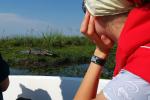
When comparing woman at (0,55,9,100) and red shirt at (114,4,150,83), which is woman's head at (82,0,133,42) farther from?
woman at (0,55,9,100)

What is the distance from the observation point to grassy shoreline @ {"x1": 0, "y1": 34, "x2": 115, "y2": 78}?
10500mm

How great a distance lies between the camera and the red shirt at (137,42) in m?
0.98

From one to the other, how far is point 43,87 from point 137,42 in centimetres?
209

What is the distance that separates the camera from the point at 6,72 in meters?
2.39

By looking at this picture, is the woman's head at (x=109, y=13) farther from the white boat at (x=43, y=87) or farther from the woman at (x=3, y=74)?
the white boat at (x=43, y=87)

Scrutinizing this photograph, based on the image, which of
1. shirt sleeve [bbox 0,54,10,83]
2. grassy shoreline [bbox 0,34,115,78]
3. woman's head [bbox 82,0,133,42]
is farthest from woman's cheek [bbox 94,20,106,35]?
grassy shoreline [bbox 0,34,115,78]

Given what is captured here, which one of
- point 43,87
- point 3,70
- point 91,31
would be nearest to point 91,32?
point 91,31

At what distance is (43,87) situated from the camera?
3025 millimetres

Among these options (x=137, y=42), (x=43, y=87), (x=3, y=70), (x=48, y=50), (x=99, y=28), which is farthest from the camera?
(x=48, y=50)

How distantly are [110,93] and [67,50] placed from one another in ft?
40.3

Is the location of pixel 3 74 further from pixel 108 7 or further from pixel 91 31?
pixel 108 7

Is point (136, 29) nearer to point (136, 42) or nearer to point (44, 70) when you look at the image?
point (136, 42)

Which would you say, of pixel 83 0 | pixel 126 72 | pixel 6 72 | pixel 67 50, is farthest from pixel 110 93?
pixel 67 50

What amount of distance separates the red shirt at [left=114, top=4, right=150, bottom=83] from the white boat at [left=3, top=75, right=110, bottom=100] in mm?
1916
